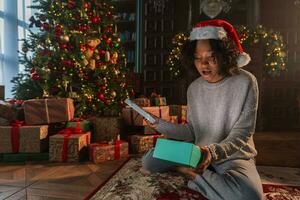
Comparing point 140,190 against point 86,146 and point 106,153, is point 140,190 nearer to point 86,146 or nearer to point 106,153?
point 106,153

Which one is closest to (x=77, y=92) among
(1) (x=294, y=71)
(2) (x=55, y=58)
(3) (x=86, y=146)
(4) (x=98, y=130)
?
(2) (x=55, y=58)

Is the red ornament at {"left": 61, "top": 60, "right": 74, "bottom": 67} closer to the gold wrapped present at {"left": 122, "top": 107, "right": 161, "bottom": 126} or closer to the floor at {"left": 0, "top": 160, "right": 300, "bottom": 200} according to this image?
the gold wrapped present at {"left": 122, "top": 107, "right": 161, "bottom": 126}

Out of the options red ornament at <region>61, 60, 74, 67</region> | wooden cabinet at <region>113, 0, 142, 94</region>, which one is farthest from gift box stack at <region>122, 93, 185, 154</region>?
wooden cabinet at <region>113, 0, 142, 94</region>

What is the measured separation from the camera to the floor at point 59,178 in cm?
134

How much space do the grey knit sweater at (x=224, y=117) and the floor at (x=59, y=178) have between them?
562 millimetres

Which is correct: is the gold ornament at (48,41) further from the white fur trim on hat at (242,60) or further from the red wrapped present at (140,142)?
the white fur trim on hat at (242,60)

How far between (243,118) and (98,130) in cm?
150

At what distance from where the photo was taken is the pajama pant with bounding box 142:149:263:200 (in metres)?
0.96

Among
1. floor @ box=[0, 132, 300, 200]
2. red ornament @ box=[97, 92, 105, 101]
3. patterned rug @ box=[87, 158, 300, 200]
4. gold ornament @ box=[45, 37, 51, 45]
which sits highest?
gold ornament @ box=[45, 37, 51, 45]

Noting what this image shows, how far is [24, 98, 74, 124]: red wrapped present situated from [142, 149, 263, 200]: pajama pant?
1354 mm

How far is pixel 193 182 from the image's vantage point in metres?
1.15

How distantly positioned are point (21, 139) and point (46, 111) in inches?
10.6

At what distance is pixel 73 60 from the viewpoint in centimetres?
264

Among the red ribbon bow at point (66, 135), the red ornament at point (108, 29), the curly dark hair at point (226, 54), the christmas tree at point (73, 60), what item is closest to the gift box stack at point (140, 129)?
the christmas tree at point (73, 60)
